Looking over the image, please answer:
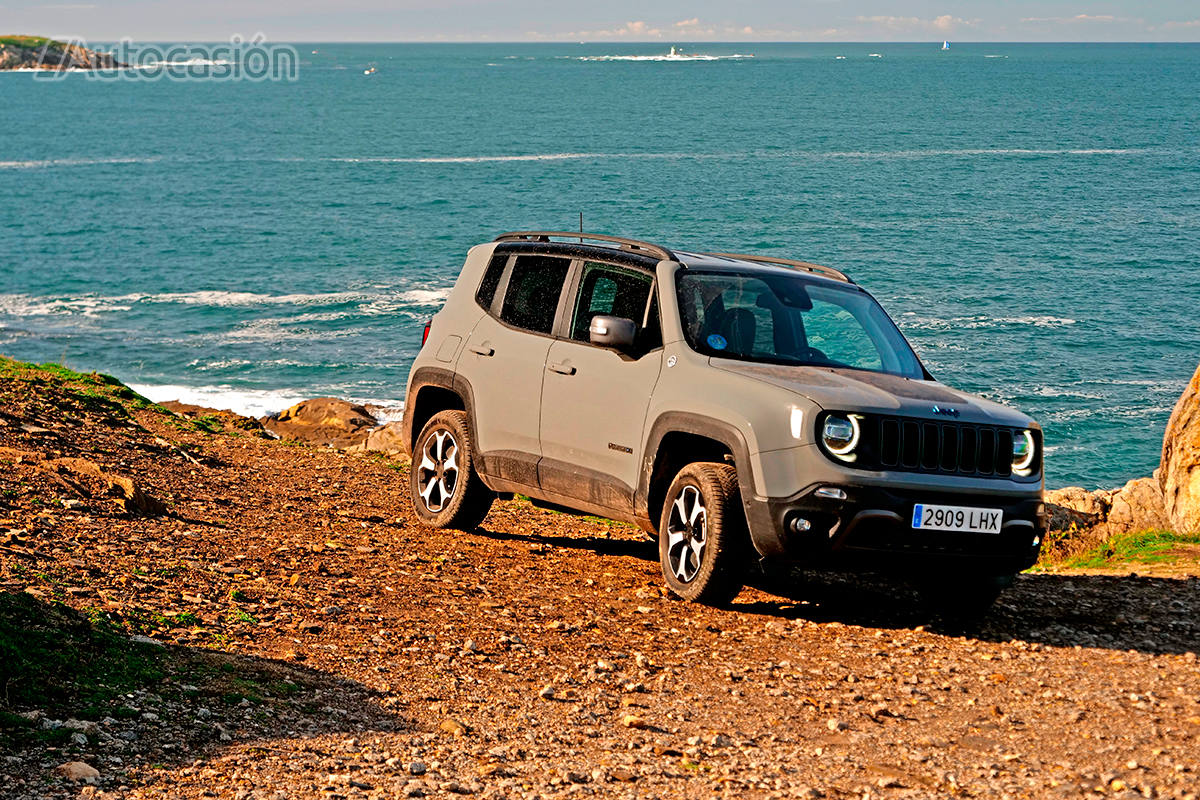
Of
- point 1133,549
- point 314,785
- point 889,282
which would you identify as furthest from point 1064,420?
point 314,785

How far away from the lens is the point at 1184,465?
11.5m

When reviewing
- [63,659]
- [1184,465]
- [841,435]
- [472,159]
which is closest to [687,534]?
[841,435]

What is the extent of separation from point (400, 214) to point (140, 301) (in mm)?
23716

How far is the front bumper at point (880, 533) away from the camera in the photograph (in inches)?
288

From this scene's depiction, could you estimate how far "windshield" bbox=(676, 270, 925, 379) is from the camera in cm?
839

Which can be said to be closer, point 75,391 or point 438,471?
point 438,471

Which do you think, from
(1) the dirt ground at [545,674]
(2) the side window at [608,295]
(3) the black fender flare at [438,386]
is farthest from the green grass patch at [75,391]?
(2) the side window at [608,295]

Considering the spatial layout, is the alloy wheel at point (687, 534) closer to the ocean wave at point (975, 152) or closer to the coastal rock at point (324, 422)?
the coastal rock at point (324, 422)

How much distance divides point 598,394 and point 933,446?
7.28 feet

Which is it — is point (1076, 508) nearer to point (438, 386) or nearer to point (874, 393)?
point (438, 386)

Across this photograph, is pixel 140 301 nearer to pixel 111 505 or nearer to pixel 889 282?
pixel 889 282

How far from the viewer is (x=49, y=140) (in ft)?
375

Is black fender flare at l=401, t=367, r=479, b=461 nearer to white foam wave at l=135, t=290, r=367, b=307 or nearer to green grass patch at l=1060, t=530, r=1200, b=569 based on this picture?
green grass patch at l=1060, t=530, r=1200, b=569

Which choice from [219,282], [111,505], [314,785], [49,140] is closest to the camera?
[314,785]
